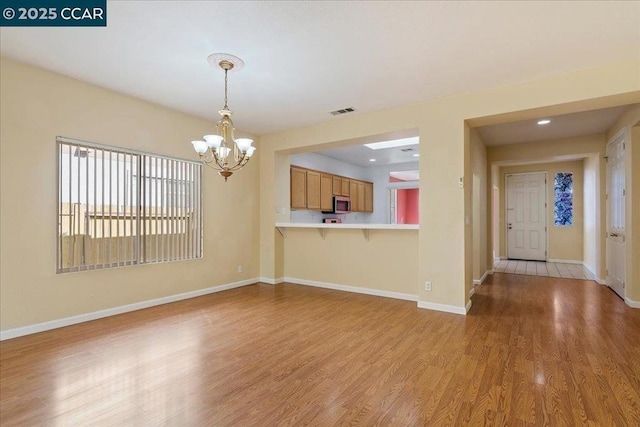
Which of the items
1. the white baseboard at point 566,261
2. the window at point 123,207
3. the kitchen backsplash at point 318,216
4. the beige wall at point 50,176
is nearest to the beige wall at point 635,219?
the white baseboard at point 566,261

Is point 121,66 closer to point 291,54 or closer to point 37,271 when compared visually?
point 291,54

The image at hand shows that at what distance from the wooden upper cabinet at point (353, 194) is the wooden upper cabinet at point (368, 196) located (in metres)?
0.51

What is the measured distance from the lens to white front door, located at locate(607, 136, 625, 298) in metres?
4.50

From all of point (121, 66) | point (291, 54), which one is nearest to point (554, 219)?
point (291, 54)

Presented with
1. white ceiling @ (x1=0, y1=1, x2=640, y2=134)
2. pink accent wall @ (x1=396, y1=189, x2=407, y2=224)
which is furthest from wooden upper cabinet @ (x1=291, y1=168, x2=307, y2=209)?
pink accent wall @ (x1=396, y1=189, x2=407, y2=224)

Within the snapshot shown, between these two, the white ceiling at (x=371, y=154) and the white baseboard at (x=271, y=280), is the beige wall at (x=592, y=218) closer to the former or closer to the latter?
the white ceiling at (x=371, y=154)

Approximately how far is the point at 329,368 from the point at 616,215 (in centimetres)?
507

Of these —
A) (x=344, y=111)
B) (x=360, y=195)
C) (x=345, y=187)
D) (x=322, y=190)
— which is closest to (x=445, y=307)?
(x=344, y=111)

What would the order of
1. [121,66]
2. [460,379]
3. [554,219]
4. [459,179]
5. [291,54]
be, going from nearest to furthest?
[460,379]
[291,54]
[121,66]
[459,179]
[554,219]

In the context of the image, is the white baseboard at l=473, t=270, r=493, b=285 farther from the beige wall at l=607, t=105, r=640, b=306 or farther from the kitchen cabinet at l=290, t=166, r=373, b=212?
the kitchen cabinet at l=290, t=166, r=373, b=212

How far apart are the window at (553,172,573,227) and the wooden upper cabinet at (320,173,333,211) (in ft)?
18.9

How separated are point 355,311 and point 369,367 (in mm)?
1493

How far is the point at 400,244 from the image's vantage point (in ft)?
15.2

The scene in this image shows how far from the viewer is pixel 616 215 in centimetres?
476
